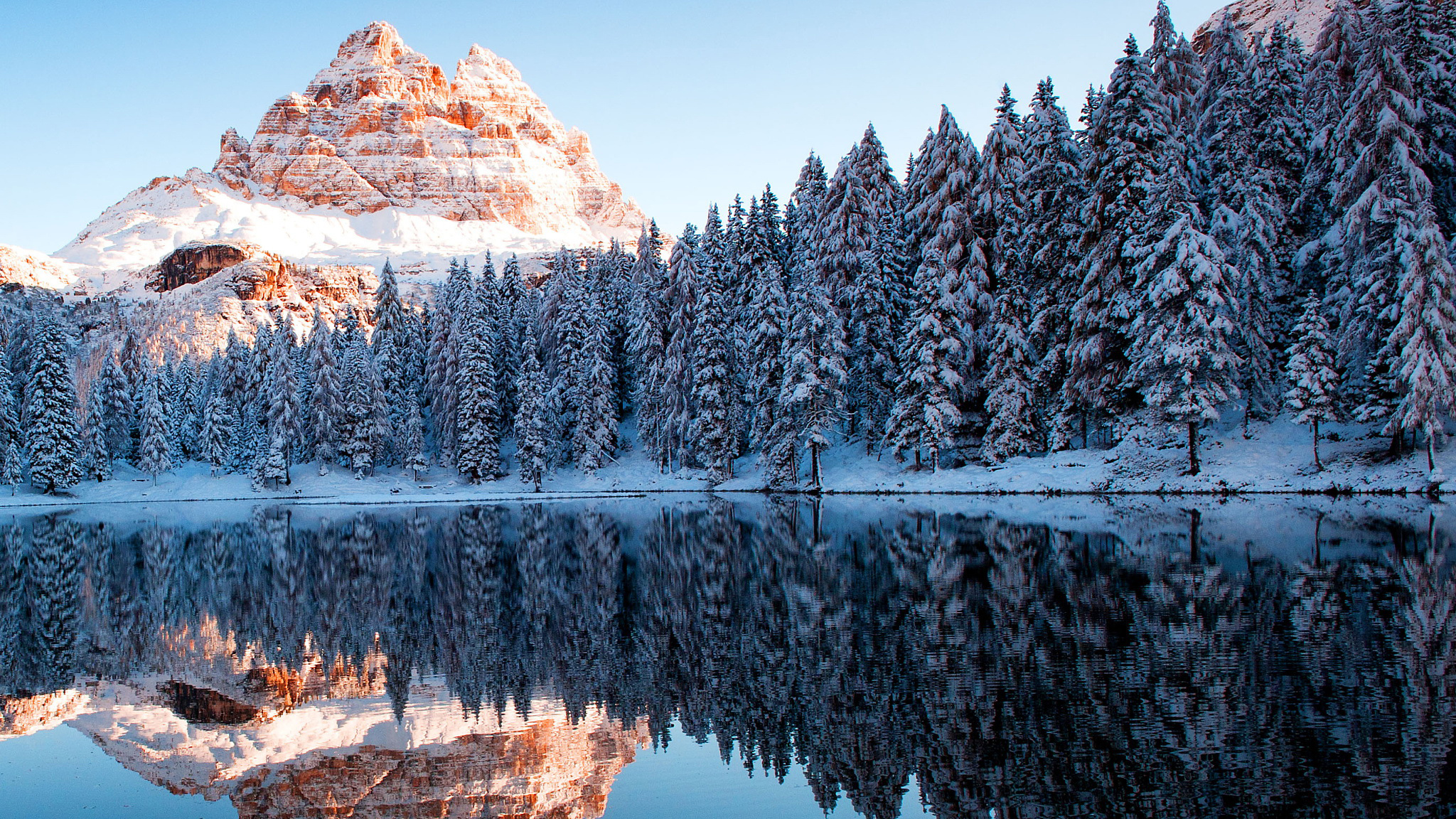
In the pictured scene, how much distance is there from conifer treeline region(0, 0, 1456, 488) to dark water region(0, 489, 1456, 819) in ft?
51.1

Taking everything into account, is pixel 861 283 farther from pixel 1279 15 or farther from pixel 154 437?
pixel 1279 15

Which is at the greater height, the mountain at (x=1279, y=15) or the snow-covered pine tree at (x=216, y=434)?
the mountain at (x=1279, y=15)

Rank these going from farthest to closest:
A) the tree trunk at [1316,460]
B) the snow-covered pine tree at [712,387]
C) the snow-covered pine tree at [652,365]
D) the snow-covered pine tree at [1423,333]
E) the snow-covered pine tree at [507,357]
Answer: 1. the snow-covered pine tree at [507,357]
2. the snow-covered pine tree at [652,365]
3. the snow-covered pine tree at [712,387]
4. the tree trunk at [1316,460]
5. the snow-covered pine tree at [1423,333]

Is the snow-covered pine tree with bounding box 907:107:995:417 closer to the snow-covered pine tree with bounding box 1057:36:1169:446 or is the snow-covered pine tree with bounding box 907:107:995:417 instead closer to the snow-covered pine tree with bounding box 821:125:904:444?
the snow-covered pine tree with bounding box 821:125:904:444

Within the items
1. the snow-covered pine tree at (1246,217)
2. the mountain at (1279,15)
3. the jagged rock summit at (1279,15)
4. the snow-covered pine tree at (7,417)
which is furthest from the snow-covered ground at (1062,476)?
the jagged rock summit at (1279,15)

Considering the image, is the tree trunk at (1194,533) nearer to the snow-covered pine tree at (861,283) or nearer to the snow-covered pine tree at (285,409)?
the snow-covered pine tree at (861,283)

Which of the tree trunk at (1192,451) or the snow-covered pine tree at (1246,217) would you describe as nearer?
the tree trunk at (1192,451)

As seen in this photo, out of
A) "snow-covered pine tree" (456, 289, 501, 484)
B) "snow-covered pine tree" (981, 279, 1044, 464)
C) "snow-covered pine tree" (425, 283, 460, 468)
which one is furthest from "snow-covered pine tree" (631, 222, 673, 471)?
"snow-covered pine tree" (981, 279, 1044, 464)

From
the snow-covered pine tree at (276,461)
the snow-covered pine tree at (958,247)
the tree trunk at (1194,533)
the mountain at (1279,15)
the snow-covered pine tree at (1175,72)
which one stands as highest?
the mountain at (1279,15)

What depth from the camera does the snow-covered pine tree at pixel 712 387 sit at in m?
55.6

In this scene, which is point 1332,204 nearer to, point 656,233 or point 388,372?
point 656,233

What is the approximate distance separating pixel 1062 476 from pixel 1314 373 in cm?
1056

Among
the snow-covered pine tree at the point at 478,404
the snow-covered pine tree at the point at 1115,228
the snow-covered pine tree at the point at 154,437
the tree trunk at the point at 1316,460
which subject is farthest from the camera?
the snow-covered pine tree at the point at 154,437

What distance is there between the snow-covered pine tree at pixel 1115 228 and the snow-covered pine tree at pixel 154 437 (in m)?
72.5
